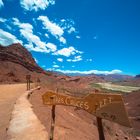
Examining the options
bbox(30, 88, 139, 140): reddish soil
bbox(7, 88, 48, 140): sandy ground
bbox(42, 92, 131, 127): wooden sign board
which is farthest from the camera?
bbox(30, 88, 139, 140): reddish soil

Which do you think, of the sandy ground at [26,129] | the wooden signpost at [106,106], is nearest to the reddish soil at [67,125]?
the sandy ground at [26,129]

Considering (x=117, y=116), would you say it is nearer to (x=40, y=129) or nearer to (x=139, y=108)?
(x=40, y=129)

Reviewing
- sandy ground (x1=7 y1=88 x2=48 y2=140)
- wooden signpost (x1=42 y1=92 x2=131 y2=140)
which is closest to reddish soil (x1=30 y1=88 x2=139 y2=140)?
sandy ground (x1=7 y1=88 x2=48 y2=140)

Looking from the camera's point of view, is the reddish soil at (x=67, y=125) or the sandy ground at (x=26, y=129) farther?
the reddish soil at (x=67, y=125)

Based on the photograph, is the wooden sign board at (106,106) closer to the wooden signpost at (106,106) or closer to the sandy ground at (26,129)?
the wooden signpost at (106,106)

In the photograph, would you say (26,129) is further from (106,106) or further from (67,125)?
(106,106)

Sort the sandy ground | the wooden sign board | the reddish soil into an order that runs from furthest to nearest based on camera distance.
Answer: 1. the reddish soil
2. the sandy ground
3. the wooden sign board

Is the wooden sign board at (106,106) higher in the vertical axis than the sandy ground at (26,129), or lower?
higher

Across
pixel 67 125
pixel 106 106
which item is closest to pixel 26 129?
pixel 67 125

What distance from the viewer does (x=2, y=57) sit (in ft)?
355

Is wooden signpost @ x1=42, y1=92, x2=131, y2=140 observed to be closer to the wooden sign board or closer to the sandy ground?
the wooden sign board

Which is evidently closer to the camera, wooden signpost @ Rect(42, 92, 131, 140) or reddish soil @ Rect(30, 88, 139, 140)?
wooden signpost @ Rect(42, 92, 131, 140)

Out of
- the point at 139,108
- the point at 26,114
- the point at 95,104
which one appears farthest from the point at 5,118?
the point at 139,108

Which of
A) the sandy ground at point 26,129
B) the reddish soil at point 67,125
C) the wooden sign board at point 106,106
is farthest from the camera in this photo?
the reddish soil at point 67,125
